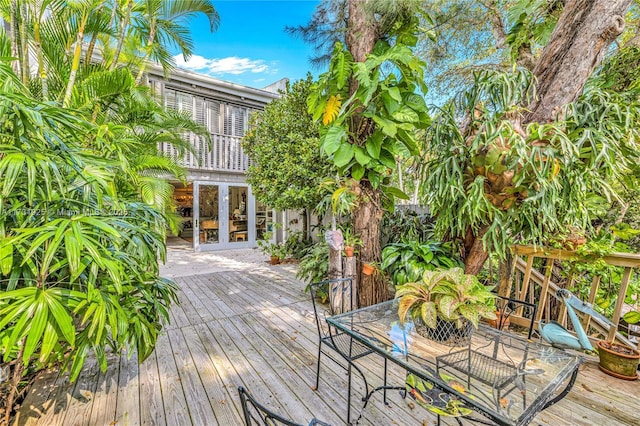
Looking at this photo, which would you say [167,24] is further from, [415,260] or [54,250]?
[415,260]

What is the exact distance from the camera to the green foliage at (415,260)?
106 inches

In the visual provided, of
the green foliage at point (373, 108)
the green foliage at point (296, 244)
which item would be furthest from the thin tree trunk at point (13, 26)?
the green foliage at point (296, 244)

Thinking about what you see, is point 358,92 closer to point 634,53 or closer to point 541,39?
point 541,39

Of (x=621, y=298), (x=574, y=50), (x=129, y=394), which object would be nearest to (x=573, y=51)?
(x=574, y=50)

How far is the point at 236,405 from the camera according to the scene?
72.0 inches

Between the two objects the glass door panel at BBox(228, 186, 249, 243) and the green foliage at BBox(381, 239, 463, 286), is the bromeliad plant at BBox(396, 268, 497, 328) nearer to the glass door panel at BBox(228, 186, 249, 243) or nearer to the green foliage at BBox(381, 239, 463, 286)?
the green foliage at BBox(381, 239, 463, 286)

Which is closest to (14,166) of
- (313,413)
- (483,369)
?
(313,413)

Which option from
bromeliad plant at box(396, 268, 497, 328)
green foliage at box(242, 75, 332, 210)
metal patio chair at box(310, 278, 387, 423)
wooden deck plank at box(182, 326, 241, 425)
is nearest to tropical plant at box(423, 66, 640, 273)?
bromeliad plant at box(396, 268, 497, 328)

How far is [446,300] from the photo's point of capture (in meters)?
1.42

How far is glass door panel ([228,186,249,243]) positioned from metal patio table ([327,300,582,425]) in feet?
22.6

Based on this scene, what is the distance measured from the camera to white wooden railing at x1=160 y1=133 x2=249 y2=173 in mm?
7469

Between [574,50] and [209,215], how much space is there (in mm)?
7805

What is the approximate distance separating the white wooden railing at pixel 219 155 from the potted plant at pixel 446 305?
282 inches

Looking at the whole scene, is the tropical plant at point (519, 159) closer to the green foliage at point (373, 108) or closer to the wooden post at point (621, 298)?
the green foliage at point (373, 108)
